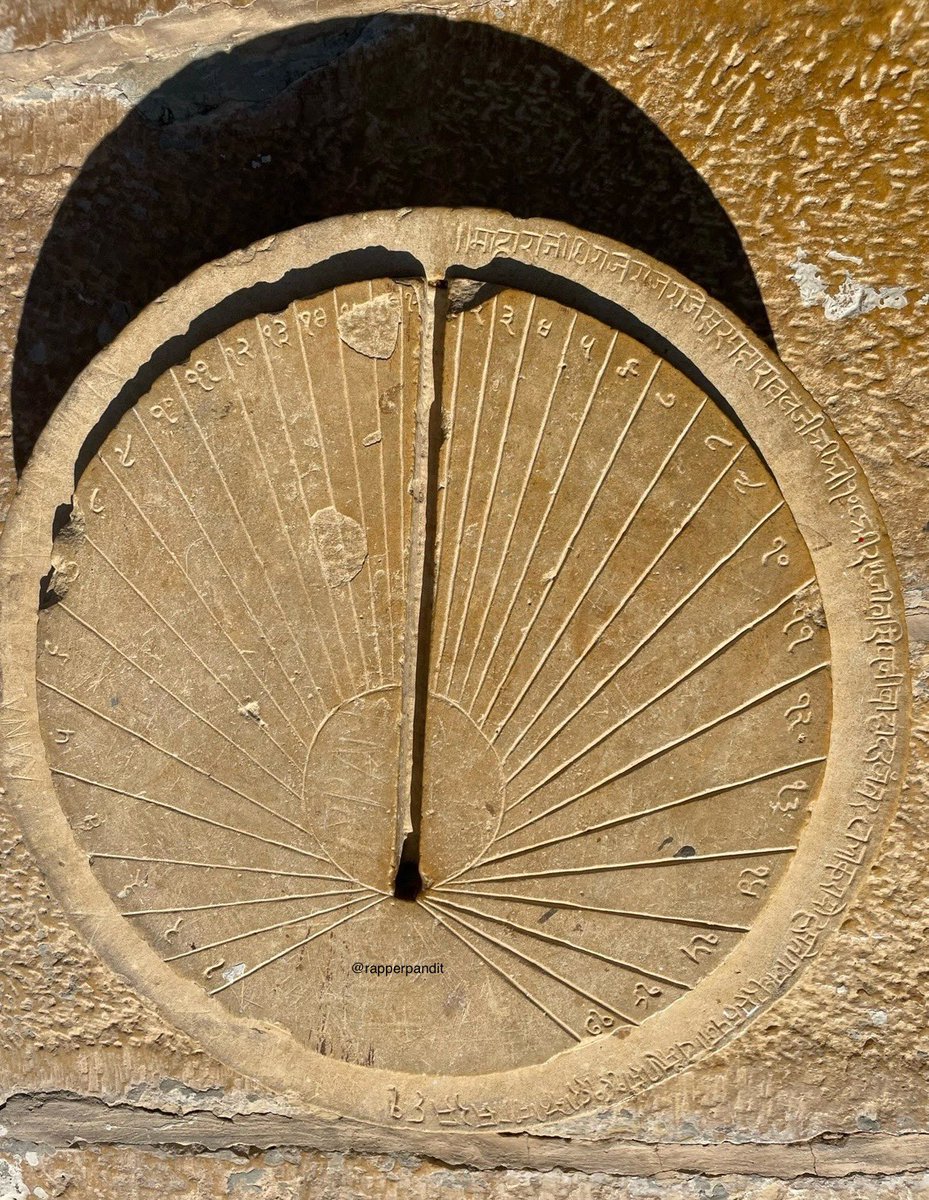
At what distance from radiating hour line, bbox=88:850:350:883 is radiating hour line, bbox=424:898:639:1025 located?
19 centimetres

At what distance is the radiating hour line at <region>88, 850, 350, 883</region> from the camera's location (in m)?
1.96

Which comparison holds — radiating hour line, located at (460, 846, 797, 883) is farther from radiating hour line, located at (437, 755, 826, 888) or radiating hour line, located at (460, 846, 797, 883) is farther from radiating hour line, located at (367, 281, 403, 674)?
radiating hour line, located at (367, 281, 403, 674)

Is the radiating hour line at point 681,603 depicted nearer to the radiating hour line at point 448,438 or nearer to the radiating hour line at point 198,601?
the radiating hour line at point 448,438

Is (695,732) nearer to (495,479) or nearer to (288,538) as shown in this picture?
(495,479)

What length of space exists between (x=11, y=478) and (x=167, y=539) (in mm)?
755

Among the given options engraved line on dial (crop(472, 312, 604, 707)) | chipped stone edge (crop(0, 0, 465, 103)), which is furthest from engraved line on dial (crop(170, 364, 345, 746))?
chipped stone edge (crop(0, 0, 465, 103))

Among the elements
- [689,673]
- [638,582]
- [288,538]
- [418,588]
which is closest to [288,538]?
[288,538]

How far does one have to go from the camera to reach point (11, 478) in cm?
251

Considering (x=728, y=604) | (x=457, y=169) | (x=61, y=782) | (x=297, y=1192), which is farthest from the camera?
(x=297, y=1192)

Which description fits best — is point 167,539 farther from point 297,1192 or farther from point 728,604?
point 297,1192

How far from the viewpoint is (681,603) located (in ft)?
6.17

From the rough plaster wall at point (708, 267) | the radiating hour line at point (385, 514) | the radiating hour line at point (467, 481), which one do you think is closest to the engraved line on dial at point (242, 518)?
the radiating hour line at point (385, 514)

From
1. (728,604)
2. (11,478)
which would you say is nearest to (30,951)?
(11,478)

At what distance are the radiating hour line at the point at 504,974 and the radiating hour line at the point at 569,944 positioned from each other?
0.09 ft
